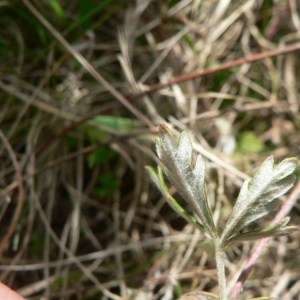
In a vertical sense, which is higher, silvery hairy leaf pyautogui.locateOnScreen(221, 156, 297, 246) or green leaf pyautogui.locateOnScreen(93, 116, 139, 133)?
green leaf pyautogui.locateOnScreen(93, 116, 139, 133)

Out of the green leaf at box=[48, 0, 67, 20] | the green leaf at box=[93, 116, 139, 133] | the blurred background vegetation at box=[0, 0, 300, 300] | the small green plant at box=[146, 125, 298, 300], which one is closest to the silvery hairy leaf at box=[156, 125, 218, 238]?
the small green plant at box=[146, 125, 298, 300]

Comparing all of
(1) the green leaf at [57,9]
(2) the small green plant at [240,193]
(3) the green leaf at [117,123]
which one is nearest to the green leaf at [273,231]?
(2) the small green plant at [240,193]

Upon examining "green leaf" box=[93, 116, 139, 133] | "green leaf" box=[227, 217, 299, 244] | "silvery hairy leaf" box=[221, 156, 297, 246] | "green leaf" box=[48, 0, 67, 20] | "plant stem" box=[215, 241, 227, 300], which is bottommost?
"plant stem" box=[215, 241, 227, 300]

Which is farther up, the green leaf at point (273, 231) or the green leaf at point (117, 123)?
the green leaf at point (117, 123)

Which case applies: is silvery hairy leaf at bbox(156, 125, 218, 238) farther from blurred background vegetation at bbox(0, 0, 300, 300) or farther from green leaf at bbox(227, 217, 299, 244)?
blurred background vegetation at bbox(0, 0, 300, 300)

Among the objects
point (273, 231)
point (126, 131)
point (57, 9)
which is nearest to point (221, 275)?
point (273, 231)

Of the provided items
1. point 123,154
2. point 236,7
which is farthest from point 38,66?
point 236,7

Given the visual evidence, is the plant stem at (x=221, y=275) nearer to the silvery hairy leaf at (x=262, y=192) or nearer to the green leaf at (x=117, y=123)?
the silvery hairy leaf at (x=262, y=192)
